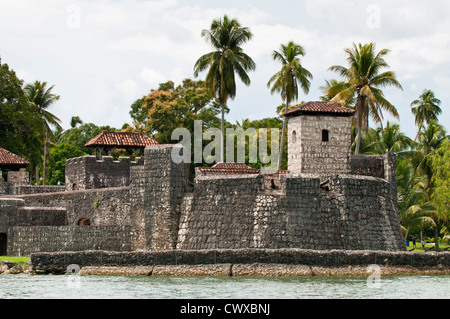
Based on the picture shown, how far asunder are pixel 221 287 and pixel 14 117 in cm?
2072

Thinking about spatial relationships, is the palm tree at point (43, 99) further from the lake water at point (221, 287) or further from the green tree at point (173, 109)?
the lake water at point (221, 287)

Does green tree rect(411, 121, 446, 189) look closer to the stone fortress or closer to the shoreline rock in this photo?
the stone fortress

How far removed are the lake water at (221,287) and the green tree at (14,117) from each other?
15.4m

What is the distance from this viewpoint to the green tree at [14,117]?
3928 centimetres

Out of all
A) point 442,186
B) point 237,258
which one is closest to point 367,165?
point 442,186

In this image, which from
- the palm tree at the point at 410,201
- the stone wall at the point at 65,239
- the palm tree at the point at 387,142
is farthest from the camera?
the palm tree at the point at 387,142

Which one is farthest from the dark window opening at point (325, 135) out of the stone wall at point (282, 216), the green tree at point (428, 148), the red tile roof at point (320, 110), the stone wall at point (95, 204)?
the green tree at point (428, 148)

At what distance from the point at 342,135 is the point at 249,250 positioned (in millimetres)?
11766

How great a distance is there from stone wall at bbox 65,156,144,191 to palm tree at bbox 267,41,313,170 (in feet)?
38.2

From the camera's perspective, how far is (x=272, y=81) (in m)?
48.4

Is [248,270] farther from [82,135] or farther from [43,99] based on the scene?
[82,135]

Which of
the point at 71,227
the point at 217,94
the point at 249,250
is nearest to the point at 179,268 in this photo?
the point at 249,250

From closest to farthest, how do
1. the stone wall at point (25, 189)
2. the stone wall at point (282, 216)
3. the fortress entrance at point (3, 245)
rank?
the stone wall at point (282, 216) → the fortress entrance at point (3, 245) → the stone wall at point (25, 189)

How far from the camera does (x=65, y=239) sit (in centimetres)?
3086
